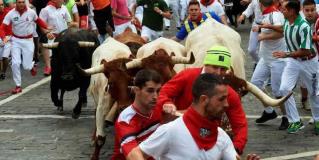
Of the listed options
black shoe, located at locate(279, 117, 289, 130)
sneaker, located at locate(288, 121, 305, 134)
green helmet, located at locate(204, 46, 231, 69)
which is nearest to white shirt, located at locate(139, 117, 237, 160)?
green helmet, located at locate(204, 46, 231, 69)

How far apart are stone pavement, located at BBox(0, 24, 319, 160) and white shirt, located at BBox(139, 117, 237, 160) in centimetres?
490

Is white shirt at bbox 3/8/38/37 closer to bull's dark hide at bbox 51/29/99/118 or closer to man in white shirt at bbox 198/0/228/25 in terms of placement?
bull's dark hide at bbox 51/29/99/118

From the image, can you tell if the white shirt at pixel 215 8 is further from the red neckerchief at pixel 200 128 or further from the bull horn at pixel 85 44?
the red neckerchief at pixel 200 128

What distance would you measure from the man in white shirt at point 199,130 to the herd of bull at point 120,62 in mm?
2274

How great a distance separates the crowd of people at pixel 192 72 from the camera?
5266 millimetres

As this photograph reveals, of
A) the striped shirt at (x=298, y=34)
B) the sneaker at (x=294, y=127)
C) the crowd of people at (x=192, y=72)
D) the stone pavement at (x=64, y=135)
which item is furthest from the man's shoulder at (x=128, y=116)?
the sneaker at (x=294, y=127)

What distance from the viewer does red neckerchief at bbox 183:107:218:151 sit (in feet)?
17.1

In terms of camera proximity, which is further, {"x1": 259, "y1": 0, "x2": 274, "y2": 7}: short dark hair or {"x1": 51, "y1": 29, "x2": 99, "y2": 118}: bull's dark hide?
{"x1": 259, "y1": 0, "x2": 274, "y2": 7}: short dark hair

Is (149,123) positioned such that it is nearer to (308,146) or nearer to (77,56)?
(308,146)

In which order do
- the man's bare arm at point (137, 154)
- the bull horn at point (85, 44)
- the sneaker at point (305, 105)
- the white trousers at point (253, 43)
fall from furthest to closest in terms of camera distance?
the white trousers at point (253, 43) < the sneaker at point (305, 105) < the bull horn at point (85, 44) < the man's bare arm at point (137, 154)

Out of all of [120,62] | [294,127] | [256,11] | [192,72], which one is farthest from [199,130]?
[256,11]

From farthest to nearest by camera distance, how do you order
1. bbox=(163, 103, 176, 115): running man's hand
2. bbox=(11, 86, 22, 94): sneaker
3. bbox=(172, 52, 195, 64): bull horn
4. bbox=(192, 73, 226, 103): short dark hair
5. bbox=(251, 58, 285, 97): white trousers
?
1. bbox=(11, 86, 22, 94): sneaker
2. bbox=(251, 58, 285, 97): white trousers
3. bbox=(172, 52, 195, 64): bull horn
4. bbox=(163, 103, 176, 115): running man's hand
5. bbox=(192, 73, 226, 103): short dark hair

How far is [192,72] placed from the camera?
301 inches

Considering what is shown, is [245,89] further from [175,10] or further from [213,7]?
[175,10]
